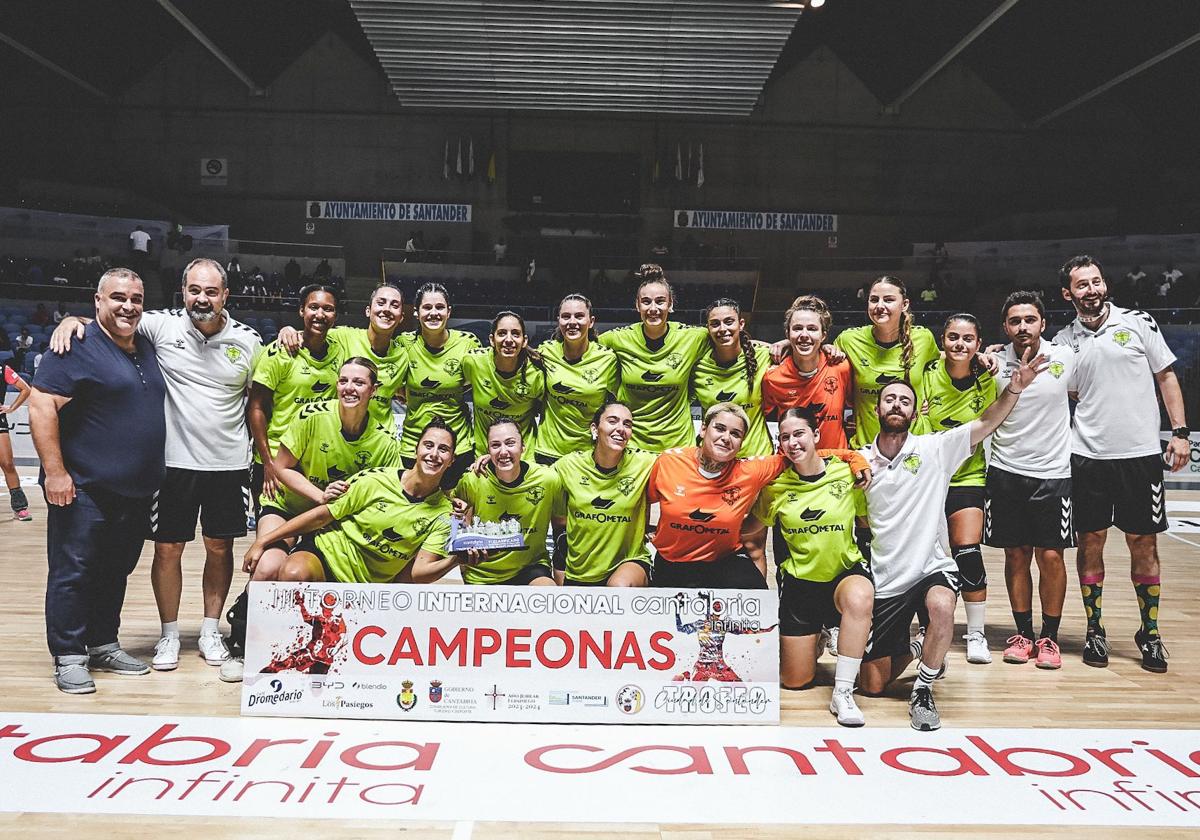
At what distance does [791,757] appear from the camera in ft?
12.6

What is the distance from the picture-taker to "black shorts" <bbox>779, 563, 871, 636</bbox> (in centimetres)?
458

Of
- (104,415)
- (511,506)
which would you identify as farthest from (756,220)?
(104,415)

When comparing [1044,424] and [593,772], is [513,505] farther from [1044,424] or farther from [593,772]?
[1044,424]

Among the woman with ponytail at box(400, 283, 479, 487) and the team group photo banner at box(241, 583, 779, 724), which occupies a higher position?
the woman with ponytail at box(400, 283, 479, 487)

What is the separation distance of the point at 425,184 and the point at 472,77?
462 centimetres

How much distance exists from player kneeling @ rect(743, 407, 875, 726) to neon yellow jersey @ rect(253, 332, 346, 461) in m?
2.61

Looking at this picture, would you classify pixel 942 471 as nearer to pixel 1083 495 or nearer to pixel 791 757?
pixel 1083 495

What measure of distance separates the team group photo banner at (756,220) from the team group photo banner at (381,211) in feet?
19.2

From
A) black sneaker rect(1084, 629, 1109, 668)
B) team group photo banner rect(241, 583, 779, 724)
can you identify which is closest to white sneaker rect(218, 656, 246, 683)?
team group photo banner rect(241, 583, 779, 724)

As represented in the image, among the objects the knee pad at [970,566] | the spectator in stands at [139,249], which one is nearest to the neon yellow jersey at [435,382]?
the knee pad at [970,566]

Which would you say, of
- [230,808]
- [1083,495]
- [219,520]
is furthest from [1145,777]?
[219,520]

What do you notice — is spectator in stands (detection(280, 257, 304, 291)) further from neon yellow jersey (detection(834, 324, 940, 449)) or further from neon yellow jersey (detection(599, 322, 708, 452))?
neon yellow jersey (detection(834, 324, 940, 449))

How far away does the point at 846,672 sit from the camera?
170 inches

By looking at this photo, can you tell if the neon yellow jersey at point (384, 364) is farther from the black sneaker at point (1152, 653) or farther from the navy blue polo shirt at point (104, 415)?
the black sneaker at point (1152, 653)
